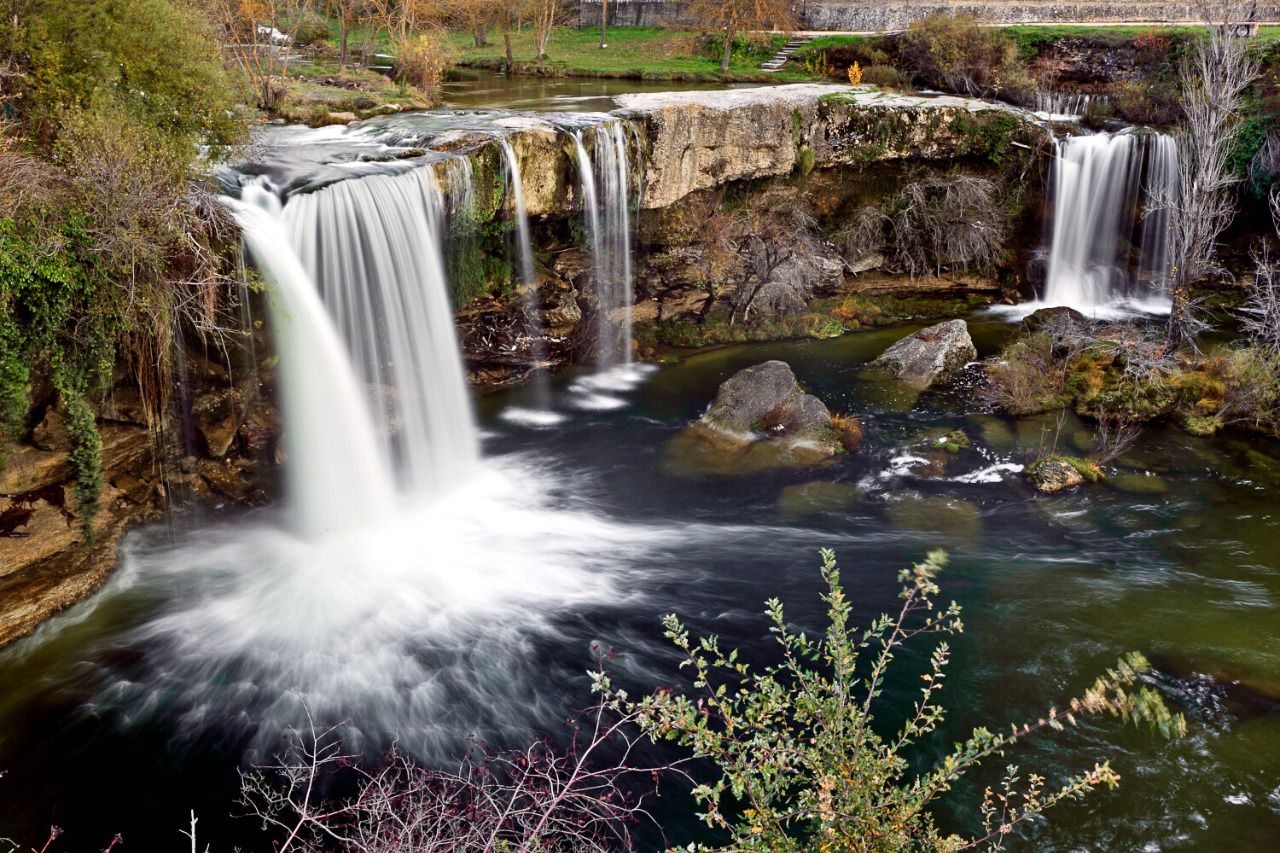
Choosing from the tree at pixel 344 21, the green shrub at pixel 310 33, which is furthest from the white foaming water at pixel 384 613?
the green shrub at pixel 310 33

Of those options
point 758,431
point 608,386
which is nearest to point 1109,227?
point 758,431

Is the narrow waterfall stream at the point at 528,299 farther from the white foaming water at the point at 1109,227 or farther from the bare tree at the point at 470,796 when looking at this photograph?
the white foaming water at the point at 1109,227

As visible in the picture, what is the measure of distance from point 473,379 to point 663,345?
4.17 meters

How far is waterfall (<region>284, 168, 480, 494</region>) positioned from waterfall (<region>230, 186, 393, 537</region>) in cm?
34

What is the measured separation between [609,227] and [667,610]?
9.14 m

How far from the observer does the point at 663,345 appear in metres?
18.7

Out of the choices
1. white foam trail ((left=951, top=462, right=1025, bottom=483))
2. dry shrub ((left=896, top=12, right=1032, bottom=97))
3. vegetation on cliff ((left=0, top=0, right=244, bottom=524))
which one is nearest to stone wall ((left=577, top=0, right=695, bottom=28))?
dry shrub ((left=896, top=12, right=1032, bottom=97))

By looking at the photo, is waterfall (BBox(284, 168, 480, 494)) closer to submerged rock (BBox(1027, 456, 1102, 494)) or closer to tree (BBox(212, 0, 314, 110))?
tree (BBox(212, 0, 314, 110))

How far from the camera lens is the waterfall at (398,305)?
12.8m

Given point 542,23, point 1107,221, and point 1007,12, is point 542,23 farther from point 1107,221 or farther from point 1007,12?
point 1107,221

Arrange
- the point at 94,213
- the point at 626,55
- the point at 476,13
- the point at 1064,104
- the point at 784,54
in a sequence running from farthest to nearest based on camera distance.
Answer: the point at 626,55 < the point at 476,13 < the point at 784,54 < the point at 1064,104 < the point at 94,213

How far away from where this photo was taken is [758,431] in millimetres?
14508

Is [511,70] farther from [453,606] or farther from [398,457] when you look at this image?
[453,606]

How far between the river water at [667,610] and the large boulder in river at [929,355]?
68.2 inches
